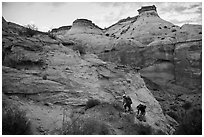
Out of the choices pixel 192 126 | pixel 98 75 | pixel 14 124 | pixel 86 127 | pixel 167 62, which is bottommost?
pixel 86 127

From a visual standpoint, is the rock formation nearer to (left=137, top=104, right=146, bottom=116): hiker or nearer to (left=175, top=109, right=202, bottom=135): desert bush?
(left=137, top=104, right=146, bottom=116): hiker

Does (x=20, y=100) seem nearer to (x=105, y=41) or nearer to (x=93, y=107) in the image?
(x=93, y=107)

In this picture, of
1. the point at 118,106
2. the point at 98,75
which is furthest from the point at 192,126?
the point at 98,75

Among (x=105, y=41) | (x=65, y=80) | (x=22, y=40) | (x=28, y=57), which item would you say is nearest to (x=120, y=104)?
(x=65, y=80)

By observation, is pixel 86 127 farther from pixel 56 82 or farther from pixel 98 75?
pixel 98 75

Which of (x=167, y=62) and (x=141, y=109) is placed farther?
(x=167, y=62)

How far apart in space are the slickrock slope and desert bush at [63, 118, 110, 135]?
53 centimetres

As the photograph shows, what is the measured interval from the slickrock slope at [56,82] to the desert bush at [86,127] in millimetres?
532

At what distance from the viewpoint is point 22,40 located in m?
15.1

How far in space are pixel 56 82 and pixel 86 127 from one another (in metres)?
4.19

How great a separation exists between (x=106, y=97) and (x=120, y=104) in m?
0.93

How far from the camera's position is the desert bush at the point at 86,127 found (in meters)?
8.28

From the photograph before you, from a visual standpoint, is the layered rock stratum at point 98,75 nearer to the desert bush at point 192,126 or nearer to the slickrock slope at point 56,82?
the slickrock slope at point 56,82

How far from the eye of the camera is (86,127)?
8.73m
